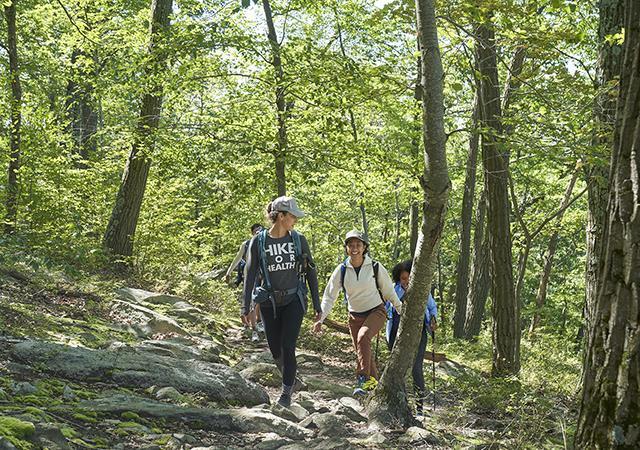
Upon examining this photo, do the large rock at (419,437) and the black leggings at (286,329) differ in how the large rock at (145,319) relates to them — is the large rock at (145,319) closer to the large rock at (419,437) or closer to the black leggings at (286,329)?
the black leggings at (286,329)

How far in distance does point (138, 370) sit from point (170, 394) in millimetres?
553

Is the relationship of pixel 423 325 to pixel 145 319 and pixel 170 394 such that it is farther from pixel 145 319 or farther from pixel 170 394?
pixel 145 319

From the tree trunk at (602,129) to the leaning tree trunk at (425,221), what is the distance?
1.85 metres

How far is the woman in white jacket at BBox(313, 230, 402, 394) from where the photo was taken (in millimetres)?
7648

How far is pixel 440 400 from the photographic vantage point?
9.03 meters

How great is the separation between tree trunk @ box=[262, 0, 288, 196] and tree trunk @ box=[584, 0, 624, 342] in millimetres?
5840

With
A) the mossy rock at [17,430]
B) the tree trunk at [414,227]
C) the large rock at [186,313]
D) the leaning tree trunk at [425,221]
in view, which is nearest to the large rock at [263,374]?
the leaning tree trunk at [425,221]

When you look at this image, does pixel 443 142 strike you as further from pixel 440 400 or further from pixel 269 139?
pixel 269 139

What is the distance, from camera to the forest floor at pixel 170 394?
4711mm

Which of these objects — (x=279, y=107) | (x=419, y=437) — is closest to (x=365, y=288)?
(x=419, y=437)

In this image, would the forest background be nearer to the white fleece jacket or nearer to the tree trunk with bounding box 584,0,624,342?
the tree trunk with bounding box 584,0,624,342

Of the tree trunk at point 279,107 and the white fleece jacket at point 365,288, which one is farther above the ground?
the tree trunk at point 279,107

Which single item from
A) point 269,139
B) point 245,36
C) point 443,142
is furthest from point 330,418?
point 245,36

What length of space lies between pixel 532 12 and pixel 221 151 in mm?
7333
